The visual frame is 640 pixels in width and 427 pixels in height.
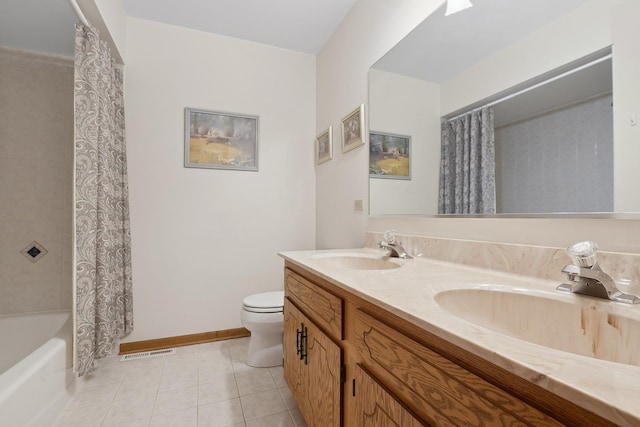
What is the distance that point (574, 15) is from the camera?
831mm

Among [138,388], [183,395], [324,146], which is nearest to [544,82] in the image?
[324,146]

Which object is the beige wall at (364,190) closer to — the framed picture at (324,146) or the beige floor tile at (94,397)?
the framed picture at (324,146)

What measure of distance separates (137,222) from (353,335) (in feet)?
6.50

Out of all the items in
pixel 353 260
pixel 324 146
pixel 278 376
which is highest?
pixel 324 146

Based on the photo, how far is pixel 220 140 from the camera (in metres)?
2.36

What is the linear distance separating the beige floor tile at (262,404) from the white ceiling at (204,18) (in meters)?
2.48

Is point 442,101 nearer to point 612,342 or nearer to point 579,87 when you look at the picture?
point 579,87

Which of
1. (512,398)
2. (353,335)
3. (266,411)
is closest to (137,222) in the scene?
(266,411)

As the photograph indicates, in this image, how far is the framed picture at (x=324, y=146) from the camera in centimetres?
232

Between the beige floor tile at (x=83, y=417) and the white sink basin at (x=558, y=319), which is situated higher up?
the white sink basin at (x=558, y=319)

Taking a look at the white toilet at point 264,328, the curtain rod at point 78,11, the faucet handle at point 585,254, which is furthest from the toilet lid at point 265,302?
the curtain rod at point 78,11

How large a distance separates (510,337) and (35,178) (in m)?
2.93

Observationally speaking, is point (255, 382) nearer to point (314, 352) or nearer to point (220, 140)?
point (314, 352)

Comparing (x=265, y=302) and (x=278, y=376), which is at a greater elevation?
(x=265, y=302)
